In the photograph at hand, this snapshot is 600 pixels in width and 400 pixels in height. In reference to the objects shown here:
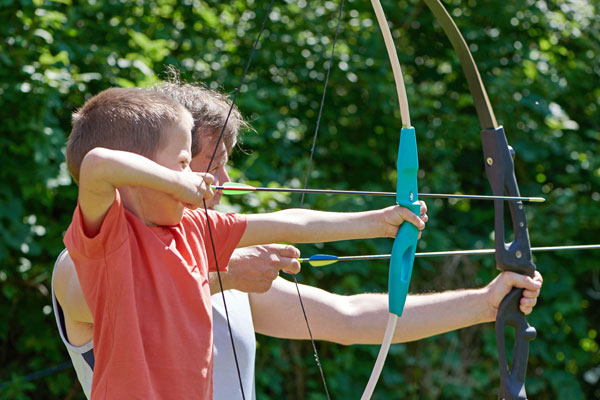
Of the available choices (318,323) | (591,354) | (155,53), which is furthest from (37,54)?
(591,354)

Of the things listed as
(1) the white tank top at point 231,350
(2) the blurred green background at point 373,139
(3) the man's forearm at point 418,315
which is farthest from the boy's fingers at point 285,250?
(2) the blurred green background at point 373,139

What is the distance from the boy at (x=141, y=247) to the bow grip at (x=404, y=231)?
387 mm

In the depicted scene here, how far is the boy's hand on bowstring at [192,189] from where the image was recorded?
1.21m

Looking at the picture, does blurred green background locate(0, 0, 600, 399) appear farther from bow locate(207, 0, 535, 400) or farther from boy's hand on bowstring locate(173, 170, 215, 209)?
boy's hand on bowstring locate(173, 170, 215, 209)

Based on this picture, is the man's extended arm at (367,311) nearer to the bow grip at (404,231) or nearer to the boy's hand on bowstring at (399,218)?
the bow grip at (404,231)

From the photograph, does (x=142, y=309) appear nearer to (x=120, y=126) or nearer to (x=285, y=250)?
(x=120, y=126)

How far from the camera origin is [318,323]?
5.88 feet

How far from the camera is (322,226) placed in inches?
60.1

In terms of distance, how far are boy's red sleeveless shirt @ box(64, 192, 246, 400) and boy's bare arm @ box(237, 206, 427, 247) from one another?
0.22m

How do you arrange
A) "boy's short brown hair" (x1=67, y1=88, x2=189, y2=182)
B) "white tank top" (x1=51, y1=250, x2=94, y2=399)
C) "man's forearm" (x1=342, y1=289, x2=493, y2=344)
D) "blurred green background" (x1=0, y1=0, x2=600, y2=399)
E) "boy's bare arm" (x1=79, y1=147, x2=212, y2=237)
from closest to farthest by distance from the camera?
"boy's bare arm" (x1=79, y1=147, x2=212, y2=237) < "boy's short brown hair" (x1=67, y1=88, x2=189, y2=182) < "white tank top" (x1=51, y1=250, x2=94, y2=399) < "man's forearm" (x1=342, y1=289, x2=493, y2=344) < "blurred green background" (x1=0, y1=0, x2=600, y2=399)

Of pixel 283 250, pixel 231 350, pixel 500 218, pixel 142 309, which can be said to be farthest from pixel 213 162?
pixel 500 218

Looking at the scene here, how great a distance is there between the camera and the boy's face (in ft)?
4.30

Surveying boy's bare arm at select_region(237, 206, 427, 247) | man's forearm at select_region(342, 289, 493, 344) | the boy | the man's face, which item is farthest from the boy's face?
man's forearm at select_region(342, 289, 493, 344)

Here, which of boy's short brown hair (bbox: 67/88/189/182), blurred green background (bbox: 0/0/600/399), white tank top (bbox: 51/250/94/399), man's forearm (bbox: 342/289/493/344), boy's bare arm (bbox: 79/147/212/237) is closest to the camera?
boy's bare arm (bbox: 79/147/212/237)
